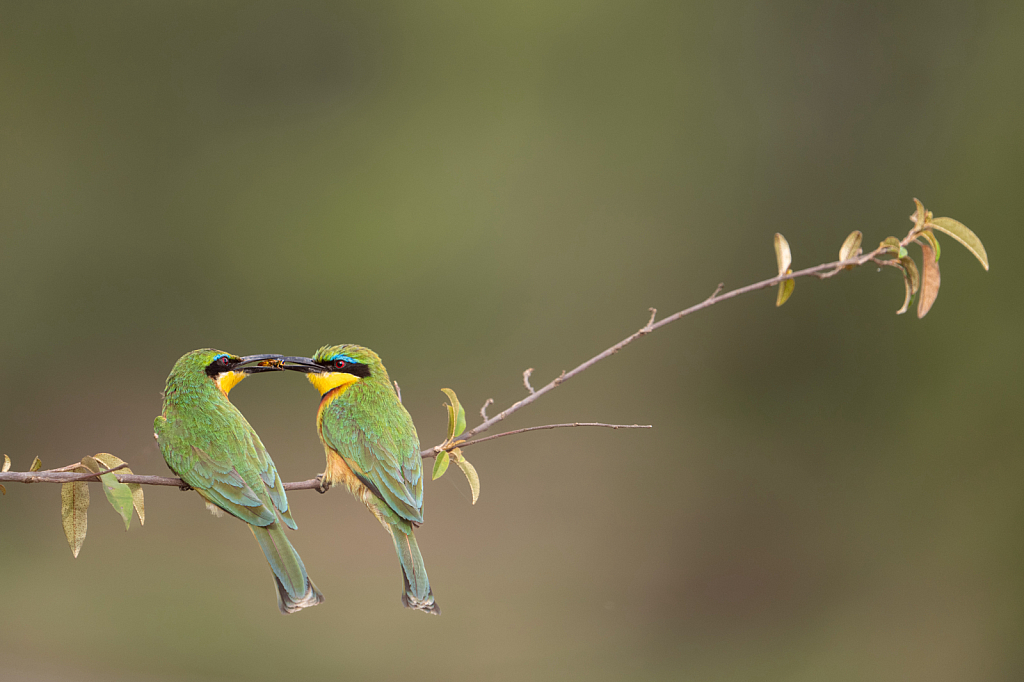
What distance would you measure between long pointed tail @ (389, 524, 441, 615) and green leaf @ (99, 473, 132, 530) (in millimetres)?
200

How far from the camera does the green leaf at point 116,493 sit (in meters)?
0.54

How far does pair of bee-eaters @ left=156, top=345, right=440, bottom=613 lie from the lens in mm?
588

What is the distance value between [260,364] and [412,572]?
0.66 feet

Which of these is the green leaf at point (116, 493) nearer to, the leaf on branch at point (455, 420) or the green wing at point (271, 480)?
the green wing at point (271, 480)

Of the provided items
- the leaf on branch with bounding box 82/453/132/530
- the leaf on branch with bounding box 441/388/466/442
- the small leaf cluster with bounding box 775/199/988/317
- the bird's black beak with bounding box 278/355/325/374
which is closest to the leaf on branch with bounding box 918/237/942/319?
the small leaf cluster with bounding box 775/199/988/317

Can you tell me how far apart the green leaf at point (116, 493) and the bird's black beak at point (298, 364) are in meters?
0.13

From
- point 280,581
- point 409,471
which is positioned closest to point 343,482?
point 409,471

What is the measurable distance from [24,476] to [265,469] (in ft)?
0.51

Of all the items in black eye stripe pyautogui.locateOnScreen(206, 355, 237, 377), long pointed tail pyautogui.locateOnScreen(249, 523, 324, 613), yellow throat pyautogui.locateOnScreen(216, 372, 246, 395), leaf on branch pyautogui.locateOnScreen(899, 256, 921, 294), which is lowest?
A: long pointed tail pyautogui.locateOnScreen(249, 523, 324, 613)

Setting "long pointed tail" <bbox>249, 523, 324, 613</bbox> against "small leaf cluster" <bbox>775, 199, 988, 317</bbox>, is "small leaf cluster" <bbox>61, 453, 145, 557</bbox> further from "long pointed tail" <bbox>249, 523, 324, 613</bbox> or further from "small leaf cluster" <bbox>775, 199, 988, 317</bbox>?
"small leaf cluster" <bbox>775, 199, 988, 317</bbox>

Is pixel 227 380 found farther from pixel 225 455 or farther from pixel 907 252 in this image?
pixel 907 252

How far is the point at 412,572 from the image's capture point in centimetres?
65

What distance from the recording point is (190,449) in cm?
62

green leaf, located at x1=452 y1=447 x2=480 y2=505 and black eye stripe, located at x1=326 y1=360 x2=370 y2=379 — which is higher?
black eye stripe, located at x1=326 y1=360 x2=370 y2=379
